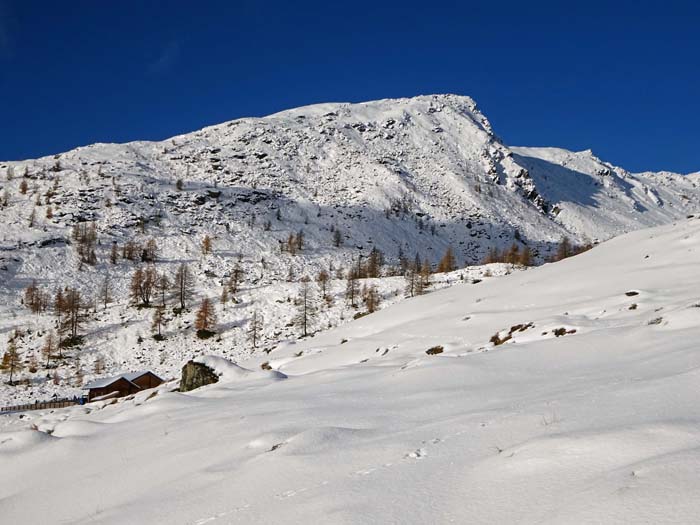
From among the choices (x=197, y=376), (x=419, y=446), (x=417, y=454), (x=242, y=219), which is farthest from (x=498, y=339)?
(x=242, y=219)

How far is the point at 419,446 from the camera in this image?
6.45 m

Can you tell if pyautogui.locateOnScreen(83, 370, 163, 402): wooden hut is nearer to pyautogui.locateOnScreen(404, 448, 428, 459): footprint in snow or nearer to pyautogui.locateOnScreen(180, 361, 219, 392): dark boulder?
pyautogui.locateOnScreen(180, 361, 219, 392): dark boulder

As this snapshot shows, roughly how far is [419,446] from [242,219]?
408 ft

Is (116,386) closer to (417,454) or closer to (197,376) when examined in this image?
(197,376)

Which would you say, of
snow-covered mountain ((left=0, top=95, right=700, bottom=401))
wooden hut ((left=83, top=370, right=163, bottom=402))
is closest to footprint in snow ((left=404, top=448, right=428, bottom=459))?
wooden hut ((left=83, top=370, right=163, bottom=402))

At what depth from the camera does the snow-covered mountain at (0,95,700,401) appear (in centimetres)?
6556

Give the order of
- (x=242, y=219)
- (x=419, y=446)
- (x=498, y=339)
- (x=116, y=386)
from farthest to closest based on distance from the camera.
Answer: (x=242, y=219)
(x=116, y=386)
(x=498, y=339)
(x=419, y=446)

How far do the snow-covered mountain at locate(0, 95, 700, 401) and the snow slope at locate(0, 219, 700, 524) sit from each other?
34116 millimetres

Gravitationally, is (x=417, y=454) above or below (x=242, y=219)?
below

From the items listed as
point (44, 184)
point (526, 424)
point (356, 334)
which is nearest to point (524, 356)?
point (526, 424)

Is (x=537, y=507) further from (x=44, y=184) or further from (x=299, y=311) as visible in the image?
(x=44, y=184)

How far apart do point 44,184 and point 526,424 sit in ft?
486

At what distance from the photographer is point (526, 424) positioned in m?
6.34

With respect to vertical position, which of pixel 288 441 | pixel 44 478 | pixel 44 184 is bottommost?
pixel 44 478
